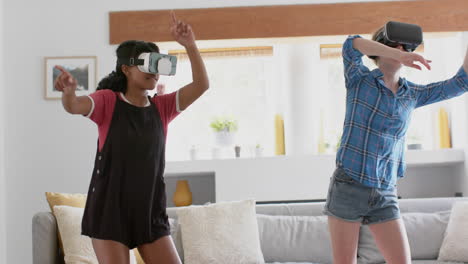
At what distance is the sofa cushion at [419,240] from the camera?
11.8ft

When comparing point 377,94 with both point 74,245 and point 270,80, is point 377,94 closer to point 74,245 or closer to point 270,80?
point 74,245

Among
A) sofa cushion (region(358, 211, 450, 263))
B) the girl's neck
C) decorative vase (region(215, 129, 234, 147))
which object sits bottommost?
sofa cushion (region(358, 211, 450, 263))

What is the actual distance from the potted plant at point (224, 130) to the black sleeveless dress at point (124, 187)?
10.0 feet

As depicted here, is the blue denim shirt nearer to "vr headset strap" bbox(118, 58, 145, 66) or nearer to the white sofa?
"vr headset strap" bbox(118, 58, 145, 66)

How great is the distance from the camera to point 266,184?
15.3 ft

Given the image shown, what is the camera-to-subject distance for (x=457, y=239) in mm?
3541

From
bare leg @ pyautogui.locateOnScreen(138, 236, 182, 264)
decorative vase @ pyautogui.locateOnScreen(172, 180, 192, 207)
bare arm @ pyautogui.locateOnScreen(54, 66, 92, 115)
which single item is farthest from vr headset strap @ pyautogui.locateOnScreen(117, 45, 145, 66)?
decorative vase @ pyautogui.locateOnScreen(172, 180, 192, 207)

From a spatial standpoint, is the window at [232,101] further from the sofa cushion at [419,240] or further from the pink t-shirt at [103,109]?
the pink t-shirt at [103,109]

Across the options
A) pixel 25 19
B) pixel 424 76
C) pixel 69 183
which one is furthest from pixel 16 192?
pixel 424 76

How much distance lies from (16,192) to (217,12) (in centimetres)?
211

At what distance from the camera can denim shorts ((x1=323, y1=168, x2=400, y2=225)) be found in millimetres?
2125

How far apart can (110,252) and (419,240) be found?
232 cm

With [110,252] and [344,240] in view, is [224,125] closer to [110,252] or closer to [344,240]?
[344,240]

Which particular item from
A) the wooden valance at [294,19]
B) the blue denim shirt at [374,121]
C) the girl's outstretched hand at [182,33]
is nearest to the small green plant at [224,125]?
the wooden valance at [294,19]
